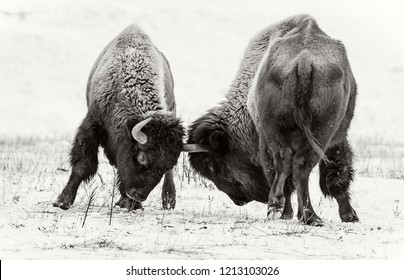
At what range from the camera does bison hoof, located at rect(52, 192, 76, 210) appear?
8148mm

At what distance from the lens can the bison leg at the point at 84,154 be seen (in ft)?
27.9

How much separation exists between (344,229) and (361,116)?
1755 cm

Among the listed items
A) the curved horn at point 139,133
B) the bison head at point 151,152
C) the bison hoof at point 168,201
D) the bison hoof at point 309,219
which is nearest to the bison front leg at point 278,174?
the bison hoof at point 309,219

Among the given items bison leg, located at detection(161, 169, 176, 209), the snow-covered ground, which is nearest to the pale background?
the snow-covered ground

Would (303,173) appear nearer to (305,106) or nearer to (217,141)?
(305,106)

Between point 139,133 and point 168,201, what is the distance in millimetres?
1565

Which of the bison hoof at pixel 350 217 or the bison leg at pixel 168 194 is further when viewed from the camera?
the bison leg at pixel 168 194

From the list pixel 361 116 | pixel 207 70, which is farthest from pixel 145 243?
pixel 207 70

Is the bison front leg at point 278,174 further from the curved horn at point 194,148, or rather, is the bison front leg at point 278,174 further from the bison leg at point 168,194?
the bison leg at point 168,194

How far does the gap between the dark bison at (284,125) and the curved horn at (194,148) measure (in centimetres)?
3

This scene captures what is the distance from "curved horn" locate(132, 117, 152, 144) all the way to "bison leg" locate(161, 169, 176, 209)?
1373 millimetres

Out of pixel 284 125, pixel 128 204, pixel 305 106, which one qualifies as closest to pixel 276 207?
pixel 284 125

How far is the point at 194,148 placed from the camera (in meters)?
8.31

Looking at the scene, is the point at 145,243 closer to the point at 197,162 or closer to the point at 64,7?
the point at 197,162
